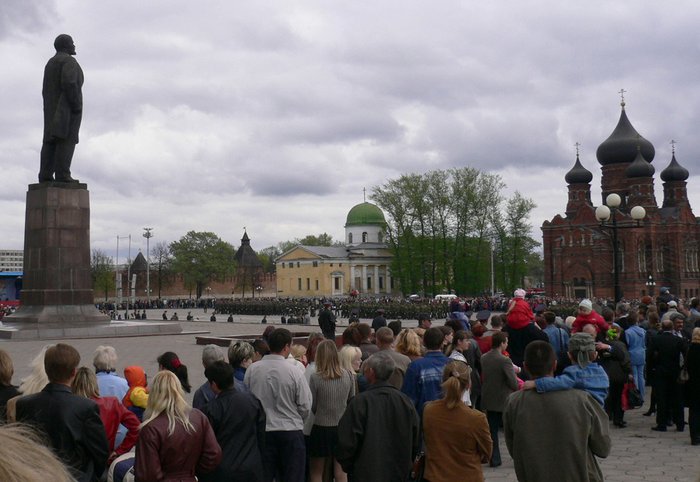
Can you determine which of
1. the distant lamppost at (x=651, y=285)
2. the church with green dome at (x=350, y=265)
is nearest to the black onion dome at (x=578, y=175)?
the distant lamppost at (x=651, y=285)

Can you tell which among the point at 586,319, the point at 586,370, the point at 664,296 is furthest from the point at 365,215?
the point at 586,370

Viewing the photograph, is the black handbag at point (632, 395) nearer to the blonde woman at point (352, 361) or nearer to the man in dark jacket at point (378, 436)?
the blonde woman at point (352, 361)

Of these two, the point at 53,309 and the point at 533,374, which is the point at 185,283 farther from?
the point at 533,374

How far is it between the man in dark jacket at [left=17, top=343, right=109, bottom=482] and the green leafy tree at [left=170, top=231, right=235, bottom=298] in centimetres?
9752

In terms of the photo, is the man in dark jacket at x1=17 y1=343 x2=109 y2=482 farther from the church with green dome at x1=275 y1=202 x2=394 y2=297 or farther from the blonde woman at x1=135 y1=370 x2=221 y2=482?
the church with green dome at x1=275 y1=202 x2=394 y2=297

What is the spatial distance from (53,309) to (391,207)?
49.8 m

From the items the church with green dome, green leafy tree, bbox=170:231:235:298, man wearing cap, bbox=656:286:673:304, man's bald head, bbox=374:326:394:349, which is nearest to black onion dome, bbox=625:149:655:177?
the church with green dome

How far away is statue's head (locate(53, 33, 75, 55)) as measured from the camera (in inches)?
1033

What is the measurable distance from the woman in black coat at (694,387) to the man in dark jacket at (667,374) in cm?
87

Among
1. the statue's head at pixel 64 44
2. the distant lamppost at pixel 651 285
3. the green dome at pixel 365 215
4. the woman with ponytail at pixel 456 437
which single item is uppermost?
the green dome at pixel 365 215

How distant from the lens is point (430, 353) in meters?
7.39

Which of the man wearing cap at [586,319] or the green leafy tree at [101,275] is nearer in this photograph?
the man wearing cap at [586,319]

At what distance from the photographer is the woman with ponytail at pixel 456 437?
5.57 metres

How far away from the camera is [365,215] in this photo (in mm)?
110812
